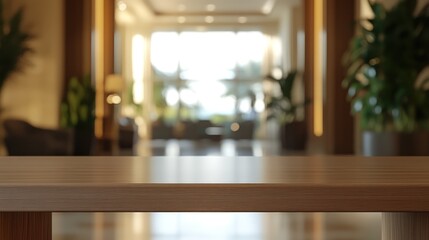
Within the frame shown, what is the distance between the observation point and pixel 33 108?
376 inches

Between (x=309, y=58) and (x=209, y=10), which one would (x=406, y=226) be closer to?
(x=309, y=58)

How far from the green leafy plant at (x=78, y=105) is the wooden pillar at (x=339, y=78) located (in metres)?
3.68

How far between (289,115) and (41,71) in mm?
5209

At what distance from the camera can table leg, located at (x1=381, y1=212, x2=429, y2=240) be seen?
107cm

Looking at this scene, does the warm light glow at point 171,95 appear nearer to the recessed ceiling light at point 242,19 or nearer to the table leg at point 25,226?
the recessed ceiling light at point 242,19

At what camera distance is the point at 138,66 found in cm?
2091

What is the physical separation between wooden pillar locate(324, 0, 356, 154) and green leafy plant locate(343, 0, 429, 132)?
11.9 ft

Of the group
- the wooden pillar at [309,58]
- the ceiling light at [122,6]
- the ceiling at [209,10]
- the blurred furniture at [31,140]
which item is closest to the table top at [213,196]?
the blurred furniture at [31,140]

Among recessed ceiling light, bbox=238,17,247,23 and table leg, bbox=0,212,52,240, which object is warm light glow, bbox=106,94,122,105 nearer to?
recessed ceiling light, bbox=238,17,247,23

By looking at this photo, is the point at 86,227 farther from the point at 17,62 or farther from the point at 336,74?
the point at 336,74

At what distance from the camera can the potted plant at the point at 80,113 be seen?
10055mm

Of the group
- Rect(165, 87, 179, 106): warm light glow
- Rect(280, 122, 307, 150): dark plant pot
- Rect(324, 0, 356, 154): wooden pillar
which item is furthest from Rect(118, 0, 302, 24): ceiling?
Rect(324, 0, 356, 154): wooden pillar

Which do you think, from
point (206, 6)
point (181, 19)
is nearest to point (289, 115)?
point (206, 6)

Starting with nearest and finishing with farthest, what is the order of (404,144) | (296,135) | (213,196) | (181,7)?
1. (213,196)
2. (404,144)
3. (296,135)
4. (181,7)
